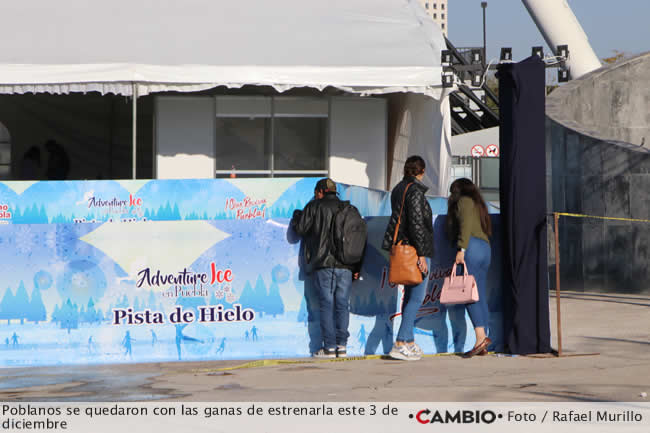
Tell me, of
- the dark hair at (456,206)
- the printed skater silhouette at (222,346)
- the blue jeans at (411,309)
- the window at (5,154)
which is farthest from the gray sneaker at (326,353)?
the window at (5,154)

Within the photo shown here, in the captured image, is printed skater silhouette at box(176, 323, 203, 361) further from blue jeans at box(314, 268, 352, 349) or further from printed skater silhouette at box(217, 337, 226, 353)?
blue jeans at box(314, 268, 352, 349)

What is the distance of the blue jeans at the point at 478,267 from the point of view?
8.63 m

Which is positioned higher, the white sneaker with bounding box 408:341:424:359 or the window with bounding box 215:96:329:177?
the window with bounding box 215:96:329:177

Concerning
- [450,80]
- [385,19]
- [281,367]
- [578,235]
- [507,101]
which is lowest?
[281,367]

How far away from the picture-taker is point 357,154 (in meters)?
17.4

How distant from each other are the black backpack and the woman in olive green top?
833 millimetres

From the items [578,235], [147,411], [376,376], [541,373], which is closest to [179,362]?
[376,376]

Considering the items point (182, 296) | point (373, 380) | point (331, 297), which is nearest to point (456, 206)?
point (331, 297)

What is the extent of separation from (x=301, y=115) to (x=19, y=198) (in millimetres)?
6708

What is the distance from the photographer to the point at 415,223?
27.6 ft

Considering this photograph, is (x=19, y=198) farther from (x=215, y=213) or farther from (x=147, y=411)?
(x=147, y=411)

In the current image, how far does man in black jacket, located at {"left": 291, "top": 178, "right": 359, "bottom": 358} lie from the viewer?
868 cm

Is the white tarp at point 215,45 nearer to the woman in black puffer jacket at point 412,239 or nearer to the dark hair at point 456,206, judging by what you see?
the dark hair at point 456,206

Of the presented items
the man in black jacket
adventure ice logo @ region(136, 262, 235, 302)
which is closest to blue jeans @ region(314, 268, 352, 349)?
the man in black jacket
